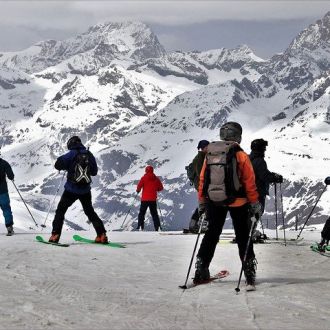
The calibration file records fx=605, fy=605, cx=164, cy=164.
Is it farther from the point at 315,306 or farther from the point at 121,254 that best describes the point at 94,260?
the point at 315,306

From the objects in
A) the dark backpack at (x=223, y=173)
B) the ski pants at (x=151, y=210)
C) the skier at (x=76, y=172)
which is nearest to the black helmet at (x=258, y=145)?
the skier at (x=76, y=172)

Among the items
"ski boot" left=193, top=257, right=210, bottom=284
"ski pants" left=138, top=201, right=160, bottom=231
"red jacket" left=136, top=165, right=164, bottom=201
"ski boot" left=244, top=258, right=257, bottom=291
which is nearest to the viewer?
"ski boot" left=244, top=258, right=257, bottom=291

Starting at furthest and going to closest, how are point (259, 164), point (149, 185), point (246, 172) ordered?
point (149, 185) < point (259, 164) < point (246, 172)

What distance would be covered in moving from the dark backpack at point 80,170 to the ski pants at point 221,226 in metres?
4.78

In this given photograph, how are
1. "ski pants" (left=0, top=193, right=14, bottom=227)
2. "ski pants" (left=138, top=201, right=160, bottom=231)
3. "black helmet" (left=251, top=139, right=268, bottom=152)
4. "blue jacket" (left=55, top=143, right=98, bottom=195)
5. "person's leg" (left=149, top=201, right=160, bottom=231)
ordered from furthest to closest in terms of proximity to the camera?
1. "person's leg" (left=149, top=201, right=160, bottom=231)
2. "ski pants" (left=138, top=201, right=160, bottom=231)
3. "ski pants" (left=0, top=193, right=14, bottom=227)
4. "black helmet" (left=251, top=139, right=268, bottom=152)
5. "blue jacket" (left=55, top=143, right=98, bottom=195)

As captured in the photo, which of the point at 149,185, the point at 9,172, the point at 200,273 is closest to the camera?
the point at 200,273

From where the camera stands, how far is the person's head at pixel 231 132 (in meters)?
8.44

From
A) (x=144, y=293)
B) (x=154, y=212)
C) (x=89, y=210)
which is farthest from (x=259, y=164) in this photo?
(x=154, y=212)

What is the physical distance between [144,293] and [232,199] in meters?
1.74

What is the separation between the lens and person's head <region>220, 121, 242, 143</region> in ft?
27.7

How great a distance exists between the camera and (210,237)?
8.64 m

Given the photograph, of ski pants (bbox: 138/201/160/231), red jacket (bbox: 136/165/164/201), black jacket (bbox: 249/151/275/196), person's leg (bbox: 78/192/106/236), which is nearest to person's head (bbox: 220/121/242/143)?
black jacket (bbox: 249/151/275/196)

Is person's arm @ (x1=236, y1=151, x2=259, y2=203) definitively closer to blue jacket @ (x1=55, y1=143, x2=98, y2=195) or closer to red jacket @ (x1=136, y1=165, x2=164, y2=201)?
blue jacket @ (x1=55, y1=143, x2=98, y2=195)

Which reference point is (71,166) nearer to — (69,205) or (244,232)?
(69,205)
